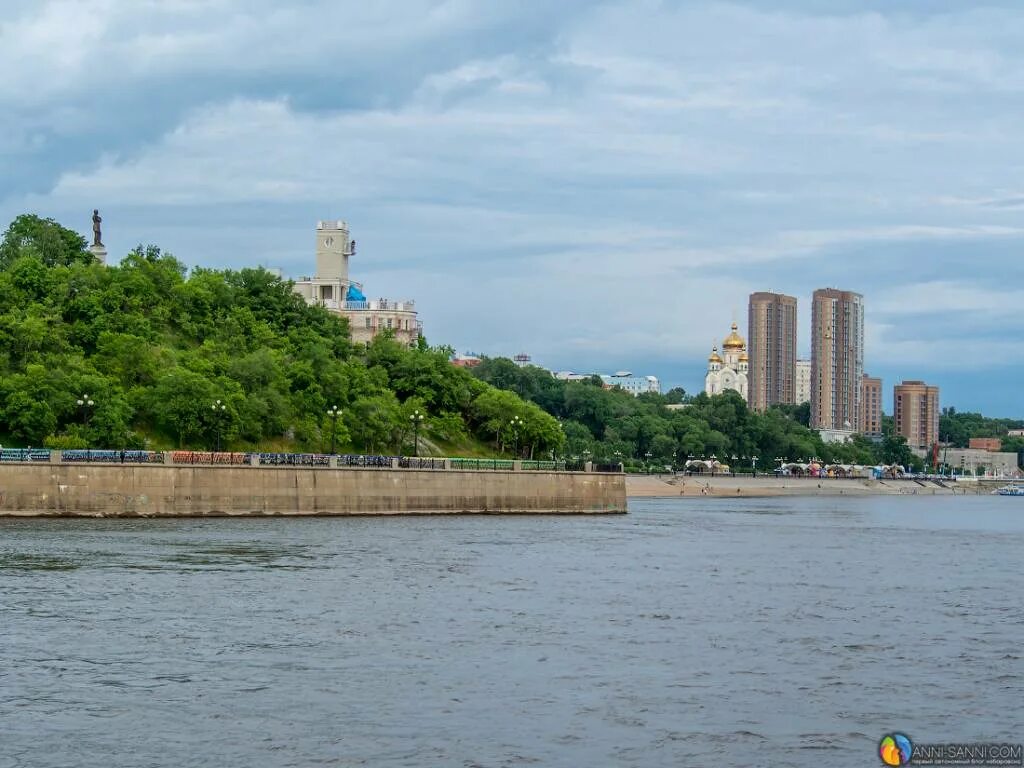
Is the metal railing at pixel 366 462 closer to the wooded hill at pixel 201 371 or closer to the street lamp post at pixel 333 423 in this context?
the street lamp post at pixel 333 423

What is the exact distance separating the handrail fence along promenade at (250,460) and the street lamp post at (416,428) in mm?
11543

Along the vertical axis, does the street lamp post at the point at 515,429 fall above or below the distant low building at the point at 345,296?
below

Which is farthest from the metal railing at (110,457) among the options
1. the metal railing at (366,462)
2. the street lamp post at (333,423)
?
Result: the street lamp post at (333,423)

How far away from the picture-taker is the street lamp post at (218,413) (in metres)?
99.9

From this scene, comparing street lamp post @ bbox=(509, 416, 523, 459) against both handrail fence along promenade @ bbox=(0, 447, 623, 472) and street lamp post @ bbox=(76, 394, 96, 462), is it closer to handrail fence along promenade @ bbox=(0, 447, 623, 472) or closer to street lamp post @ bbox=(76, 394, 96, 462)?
handrail fence along promenade @ bbox=(0, 447, 623, 472)

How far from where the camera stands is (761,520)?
118125mm

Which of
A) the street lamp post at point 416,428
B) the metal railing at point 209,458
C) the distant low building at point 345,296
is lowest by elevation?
the metal railing at point 209,458

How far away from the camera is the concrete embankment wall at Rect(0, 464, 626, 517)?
78875mm

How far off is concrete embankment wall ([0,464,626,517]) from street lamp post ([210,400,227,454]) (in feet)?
37.5

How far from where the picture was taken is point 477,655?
38406 millimetres

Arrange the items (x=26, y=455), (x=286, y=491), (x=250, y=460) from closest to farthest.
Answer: (x=26, y=455)
(x=250, y=460)
(x=286, y=491)

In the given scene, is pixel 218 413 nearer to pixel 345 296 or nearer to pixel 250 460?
pixel 250 460

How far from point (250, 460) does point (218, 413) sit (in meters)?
14.0

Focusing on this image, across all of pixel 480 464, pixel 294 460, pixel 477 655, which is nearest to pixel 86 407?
pixel 294 460
